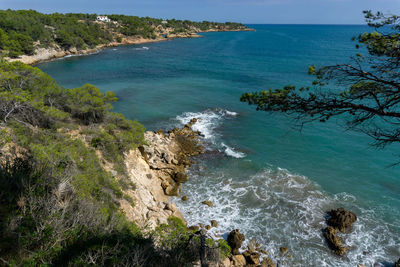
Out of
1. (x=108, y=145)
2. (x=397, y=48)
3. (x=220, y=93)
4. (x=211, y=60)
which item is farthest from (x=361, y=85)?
(x=211, y=60)

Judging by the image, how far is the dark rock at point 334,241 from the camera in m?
13.0

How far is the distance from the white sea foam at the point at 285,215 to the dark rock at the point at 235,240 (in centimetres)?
80

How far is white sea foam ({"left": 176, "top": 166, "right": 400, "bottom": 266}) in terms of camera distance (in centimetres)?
1309

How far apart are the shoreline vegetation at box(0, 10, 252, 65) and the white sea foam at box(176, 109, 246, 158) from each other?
20.9m

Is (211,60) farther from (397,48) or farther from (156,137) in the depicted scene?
(397,48)

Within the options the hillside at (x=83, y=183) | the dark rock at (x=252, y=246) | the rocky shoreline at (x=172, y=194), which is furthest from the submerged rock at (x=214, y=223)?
the dark rock at (x=252, y=246)

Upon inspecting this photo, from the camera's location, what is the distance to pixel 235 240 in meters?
13.1

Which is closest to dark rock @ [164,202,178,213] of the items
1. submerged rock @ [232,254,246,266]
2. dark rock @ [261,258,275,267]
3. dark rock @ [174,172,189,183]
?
dark rock @ [174,172,189,183]

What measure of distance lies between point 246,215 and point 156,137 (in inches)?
457

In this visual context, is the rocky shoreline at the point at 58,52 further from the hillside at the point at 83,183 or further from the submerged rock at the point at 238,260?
the submerged rock at the point at 238,260

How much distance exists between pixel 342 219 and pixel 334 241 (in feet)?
6.08

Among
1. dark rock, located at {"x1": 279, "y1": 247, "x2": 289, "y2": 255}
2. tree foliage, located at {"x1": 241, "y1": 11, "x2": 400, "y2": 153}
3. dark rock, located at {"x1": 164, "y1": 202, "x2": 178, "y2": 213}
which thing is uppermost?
tree foliage, located at {"x1": 241, "y1": 11, "x2": 400, "y2": 153}

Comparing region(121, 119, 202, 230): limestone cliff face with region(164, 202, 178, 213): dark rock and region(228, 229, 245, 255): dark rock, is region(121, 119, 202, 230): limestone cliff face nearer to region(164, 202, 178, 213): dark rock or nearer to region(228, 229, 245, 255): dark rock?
region(164, 202, 178, 213): dark rock

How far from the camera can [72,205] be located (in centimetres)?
725
